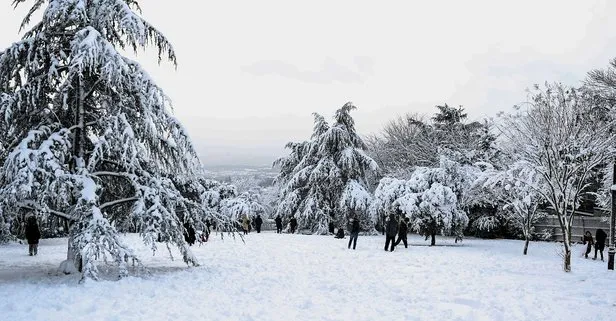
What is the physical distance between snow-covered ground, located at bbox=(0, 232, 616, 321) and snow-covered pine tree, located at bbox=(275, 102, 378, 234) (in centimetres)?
1458

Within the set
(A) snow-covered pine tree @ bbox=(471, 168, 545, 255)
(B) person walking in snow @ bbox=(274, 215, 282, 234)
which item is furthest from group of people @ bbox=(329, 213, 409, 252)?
(B) person walking in snow @ bbox=(274, 215, 282, 234)

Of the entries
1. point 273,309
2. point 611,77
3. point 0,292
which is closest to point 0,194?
point 0,292

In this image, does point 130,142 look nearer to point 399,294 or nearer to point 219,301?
point 219,301

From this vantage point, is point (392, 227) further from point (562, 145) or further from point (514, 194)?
Answer: point (562, 145)

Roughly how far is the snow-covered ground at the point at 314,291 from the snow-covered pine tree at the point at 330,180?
47.8ft

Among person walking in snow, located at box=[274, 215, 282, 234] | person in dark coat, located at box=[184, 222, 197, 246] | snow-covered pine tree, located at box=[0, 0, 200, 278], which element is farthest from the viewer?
person walking in snow, located at box=[274, 215, 282, 234]

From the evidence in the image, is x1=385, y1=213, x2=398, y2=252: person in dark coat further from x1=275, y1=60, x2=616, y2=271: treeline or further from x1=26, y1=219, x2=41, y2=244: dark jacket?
x1=26, y1=219, x2=41, y2=244: dark jacket

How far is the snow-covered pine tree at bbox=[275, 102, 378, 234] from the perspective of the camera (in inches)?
1172

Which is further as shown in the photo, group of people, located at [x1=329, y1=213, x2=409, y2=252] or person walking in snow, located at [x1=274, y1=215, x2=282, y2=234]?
person walking in snow, located at [x1=274, y1=215, x2=282, y2=234]

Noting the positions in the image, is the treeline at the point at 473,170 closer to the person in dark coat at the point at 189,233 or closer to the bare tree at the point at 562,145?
the bare tree at the point at 562,145

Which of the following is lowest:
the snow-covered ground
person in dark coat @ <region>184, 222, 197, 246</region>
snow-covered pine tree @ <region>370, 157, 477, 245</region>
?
the snow-covered ground

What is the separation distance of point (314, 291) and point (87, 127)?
650 centimetres

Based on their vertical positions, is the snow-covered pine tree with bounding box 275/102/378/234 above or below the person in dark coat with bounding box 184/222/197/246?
above

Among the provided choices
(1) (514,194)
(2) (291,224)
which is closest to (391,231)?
(1) (514,194)
